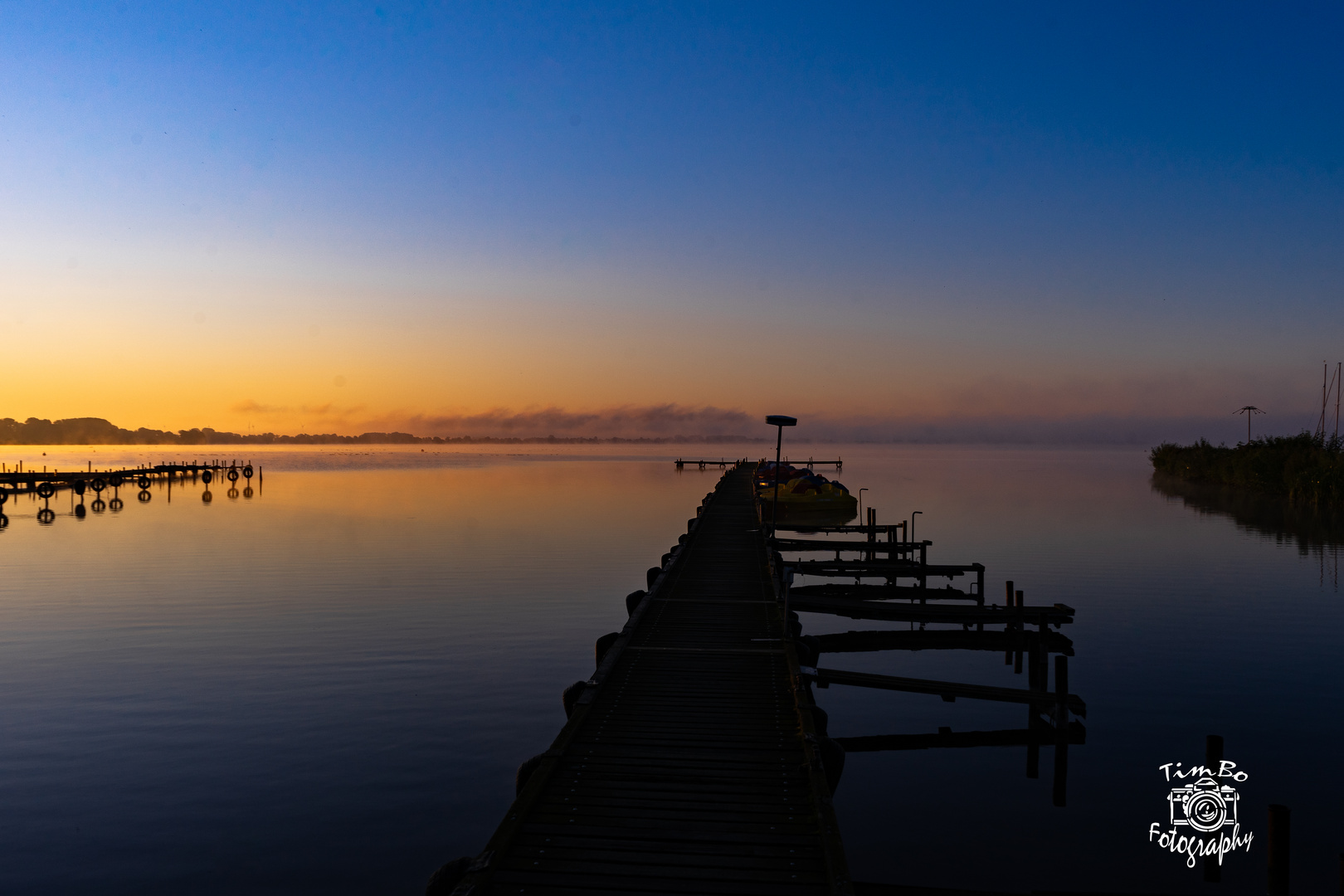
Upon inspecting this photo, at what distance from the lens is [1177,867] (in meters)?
11.3

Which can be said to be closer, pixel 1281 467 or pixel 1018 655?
pixel 1018 655

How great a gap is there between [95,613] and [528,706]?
52.7ft

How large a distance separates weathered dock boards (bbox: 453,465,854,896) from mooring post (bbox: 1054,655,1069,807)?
4372mm

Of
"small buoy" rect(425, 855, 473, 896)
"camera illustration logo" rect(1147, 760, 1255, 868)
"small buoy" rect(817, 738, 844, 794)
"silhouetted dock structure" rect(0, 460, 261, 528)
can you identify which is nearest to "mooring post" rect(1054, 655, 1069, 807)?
"camera illustration logo" rect(1147, 760, 1255, 868)

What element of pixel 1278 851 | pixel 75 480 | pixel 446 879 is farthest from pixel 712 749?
pixel 75 480

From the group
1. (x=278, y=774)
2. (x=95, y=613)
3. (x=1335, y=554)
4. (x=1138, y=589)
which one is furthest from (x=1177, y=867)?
(x=1335, y=554)

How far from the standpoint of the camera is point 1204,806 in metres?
12.8

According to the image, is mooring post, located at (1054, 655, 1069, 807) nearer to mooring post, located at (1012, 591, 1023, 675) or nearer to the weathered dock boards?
mooring post, located at (1012, 591, 1023, 675)

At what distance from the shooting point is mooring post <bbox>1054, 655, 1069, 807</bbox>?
13491mm

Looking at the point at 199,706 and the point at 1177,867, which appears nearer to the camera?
the point at 1177,867

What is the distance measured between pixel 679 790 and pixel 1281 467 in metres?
84.1

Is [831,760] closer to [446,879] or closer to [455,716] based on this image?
[446,879]

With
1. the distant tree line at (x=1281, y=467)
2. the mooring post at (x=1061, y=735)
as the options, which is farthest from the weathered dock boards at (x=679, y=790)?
the distant tree line at (x=1281, y=467)

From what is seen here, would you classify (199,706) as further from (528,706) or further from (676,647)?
(676,647)
